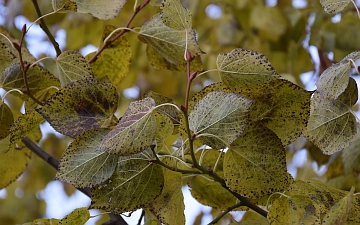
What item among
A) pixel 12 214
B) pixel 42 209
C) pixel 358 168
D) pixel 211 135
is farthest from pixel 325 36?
pixel 42 209

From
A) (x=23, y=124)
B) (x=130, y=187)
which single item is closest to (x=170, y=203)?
(x=130, y=187)

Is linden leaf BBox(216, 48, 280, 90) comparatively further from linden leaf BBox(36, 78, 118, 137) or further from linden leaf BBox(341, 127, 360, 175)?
linden leaf BBox(341, 127, 360, 175)

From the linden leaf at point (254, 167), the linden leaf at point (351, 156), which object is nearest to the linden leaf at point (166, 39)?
the linden leaf at point (254, 167)

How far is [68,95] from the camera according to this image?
46 cm

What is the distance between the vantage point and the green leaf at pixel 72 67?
52 cm

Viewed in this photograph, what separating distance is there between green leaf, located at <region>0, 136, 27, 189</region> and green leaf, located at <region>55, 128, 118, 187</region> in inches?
7.8

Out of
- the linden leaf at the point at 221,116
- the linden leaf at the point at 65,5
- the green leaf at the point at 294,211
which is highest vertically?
the linden leaf at the point at 65,5

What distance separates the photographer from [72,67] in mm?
523

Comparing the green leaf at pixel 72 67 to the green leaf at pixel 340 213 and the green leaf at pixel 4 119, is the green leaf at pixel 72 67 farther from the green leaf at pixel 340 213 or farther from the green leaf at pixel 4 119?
the green leaf at pixel 340 213

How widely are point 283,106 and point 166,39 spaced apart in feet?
0.48

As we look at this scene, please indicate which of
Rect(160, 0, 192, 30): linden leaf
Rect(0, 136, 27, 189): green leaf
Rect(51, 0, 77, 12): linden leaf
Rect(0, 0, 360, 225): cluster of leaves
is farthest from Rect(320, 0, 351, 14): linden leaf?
Rect(0, 136, 27, 189): green leaf

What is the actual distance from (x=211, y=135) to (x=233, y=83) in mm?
64

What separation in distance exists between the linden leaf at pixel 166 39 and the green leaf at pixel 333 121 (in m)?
0.14

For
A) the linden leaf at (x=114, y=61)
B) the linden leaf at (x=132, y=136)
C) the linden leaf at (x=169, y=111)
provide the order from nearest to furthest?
1. the linden leaf at (x=132, y=136)
2. the linden leaf at (x=169, y=111)
3. the linden leaf at (x=114, y=61)
